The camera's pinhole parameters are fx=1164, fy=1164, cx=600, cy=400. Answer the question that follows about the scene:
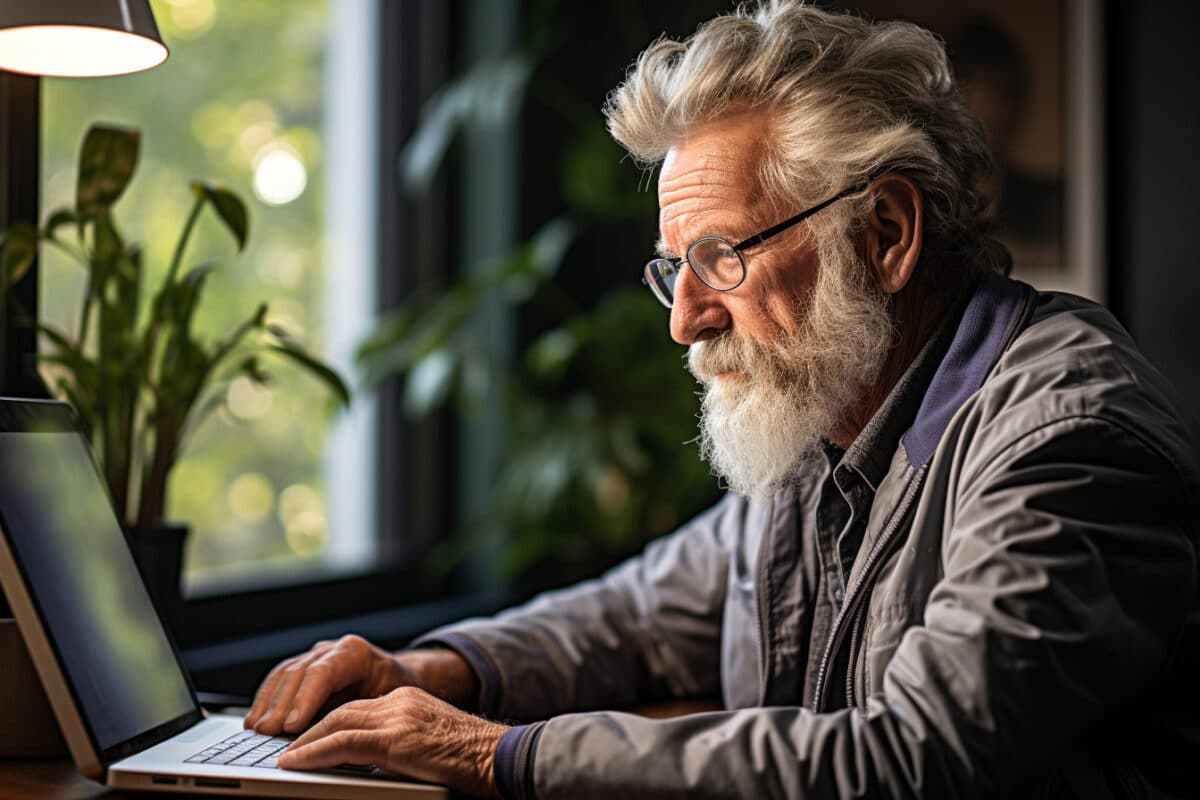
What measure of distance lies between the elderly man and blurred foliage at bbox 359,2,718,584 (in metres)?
0.75

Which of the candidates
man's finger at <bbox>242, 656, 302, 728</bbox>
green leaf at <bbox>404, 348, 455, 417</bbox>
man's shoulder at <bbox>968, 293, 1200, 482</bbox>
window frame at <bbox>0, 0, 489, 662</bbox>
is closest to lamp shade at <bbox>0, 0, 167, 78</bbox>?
man's finger at <bbox>242, 656, 302, 728</bbox>

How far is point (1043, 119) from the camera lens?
2.25m

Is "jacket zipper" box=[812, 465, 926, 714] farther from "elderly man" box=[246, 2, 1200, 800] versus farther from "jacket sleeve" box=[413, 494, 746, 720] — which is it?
"jacket sleeve" box=[413, 494, 746, 720]

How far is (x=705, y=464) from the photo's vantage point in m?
2.32

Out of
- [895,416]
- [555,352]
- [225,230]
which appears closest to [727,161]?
[895,416]

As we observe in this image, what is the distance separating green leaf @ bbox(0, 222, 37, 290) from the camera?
1276 millimetres

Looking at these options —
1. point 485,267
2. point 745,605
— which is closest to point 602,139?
point 485,267

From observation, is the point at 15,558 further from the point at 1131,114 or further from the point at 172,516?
the point at 1131,114

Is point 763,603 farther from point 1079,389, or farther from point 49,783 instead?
point 49,783

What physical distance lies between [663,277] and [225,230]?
3.45 ft

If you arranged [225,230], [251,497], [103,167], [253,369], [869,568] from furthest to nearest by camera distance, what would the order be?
[251,497]
[225,230]
[253,369]
[103,167]
[869,568]

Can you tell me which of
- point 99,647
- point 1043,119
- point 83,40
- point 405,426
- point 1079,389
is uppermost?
point 1043,119

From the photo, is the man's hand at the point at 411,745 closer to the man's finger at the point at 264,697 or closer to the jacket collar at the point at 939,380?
the man's finger at the point at 264,697

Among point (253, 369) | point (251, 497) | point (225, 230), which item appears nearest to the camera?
point (253, 369)
